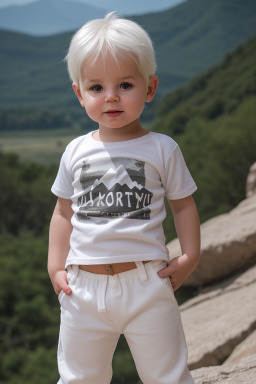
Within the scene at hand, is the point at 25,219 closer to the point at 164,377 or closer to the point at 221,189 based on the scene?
the point at 221,189

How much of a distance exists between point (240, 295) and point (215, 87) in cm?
4232

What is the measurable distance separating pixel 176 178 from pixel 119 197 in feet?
0.76

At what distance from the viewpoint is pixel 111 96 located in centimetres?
218

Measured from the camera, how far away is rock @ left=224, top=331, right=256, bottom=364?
376 cm

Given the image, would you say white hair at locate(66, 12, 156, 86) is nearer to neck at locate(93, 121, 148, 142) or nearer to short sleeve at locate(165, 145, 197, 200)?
neck at locate(93, 121, 148, 142)

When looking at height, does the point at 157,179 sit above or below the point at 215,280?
above

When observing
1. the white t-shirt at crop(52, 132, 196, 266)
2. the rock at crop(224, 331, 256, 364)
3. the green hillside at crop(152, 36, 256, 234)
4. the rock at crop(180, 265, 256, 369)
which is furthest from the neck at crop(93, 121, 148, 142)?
the green hillside at crop(152, 36, 256, 234)

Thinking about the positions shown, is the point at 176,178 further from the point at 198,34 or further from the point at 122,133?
Answer: the point at 198,34

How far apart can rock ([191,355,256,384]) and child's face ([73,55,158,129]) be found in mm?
1393

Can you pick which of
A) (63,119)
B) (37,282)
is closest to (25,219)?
(37,282)

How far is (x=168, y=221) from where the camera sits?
20453mm

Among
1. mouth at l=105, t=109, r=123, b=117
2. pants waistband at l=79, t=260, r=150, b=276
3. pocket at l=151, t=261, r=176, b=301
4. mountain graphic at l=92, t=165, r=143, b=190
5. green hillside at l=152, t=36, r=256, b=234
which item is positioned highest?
green hillside at l=152, t=36, r=256, b=234

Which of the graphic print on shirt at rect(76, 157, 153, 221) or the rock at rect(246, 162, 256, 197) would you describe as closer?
the graphic print on shirt at rect(76, 157, 153, 221)

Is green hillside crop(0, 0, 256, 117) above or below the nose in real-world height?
above
